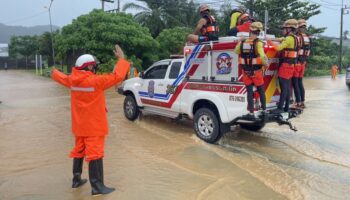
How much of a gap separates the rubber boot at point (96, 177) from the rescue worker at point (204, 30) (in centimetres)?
451

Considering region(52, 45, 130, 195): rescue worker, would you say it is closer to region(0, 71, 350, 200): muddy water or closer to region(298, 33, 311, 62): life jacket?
region(0, 71, 350, 200): muddy water

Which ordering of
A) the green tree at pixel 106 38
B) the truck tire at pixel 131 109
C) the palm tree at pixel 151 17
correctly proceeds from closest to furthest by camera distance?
the truck tire at pixel 131 109
the green tree at pixel 106 38
the palm tree at pixel 151 17

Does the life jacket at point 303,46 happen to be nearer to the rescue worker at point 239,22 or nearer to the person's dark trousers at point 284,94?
the person's dark trousers at point 284,94

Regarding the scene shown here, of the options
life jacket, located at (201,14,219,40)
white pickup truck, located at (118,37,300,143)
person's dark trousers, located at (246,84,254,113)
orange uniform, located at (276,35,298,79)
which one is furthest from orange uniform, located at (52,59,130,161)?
life jacket, located at (201,14,219,40)

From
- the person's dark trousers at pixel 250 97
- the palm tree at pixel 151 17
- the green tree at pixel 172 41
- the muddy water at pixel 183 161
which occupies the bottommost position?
the muddy water at pixel 183 161

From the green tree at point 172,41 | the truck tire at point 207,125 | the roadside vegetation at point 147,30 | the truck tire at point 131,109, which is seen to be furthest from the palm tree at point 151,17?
the truck tire at point 207,125

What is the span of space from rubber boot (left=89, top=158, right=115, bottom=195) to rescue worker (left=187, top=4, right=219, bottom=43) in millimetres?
4509

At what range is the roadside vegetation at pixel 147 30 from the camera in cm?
2562

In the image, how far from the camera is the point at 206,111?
8.48 metres

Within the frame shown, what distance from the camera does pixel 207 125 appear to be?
8.49m

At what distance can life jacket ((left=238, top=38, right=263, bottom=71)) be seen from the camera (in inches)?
294

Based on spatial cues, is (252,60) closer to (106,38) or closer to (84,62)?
(84,62)

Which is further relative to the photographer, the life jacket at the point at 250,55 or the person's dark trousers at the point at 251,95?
the person's dark trousers at the point at 251,95

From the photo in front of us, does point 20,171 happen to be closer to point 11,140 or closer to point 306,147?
point 11,140
